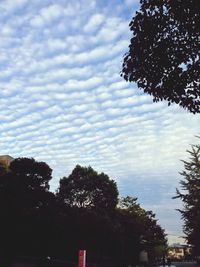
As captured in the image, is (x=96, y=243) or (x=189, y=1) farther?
(x=96, y=243)

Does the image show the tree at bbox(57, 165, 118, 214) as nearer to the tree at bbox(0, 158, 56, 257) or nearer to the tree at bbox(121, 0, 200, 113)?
the tree at bbox(0, 158, 56, 257)

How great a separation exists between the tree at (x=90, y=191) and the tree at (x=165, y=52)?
46.7 metres

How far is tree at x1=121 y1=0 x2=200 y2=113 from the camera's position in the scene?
910 centimetres

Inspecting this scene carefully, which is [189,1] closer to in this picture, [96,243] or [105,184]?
[96,243]

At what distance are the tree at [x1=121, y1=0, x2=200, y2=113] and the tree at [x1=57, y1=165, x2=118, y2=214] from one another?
46.7 meters

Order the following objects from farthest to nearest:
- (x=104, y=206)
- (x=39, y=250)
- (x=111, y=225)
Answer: (x=104, y=206), (x=111, y=225), (x=39, y=250)

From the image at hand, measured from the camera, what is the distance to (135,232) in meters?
55.6

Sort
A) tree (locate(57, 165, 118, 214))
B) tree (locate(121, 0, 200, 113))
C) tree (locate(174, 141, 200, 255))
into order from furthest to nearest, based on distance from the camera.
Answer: tree (locate(57, 165, 118, 214)) → tree (locate(174, 141, 200, 255)) → tree (locate(121, 0, 200, 113))

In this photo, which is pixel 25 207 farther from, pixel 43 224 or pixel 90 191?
pixel 90 191

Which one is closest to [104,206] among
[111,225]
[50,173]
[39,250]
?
[111,225]

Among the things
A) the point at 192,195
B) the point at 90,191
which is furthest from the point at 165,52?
the point at 90,191

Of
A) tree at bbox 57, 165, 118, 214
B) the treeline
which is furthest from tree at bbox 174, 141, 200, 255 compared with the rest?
tree at bbox 57, 165, 118, 214

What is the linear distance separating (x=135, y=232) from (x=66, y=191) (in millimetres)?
11421

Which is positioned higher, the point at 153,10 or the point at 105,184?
the point at 105,184
